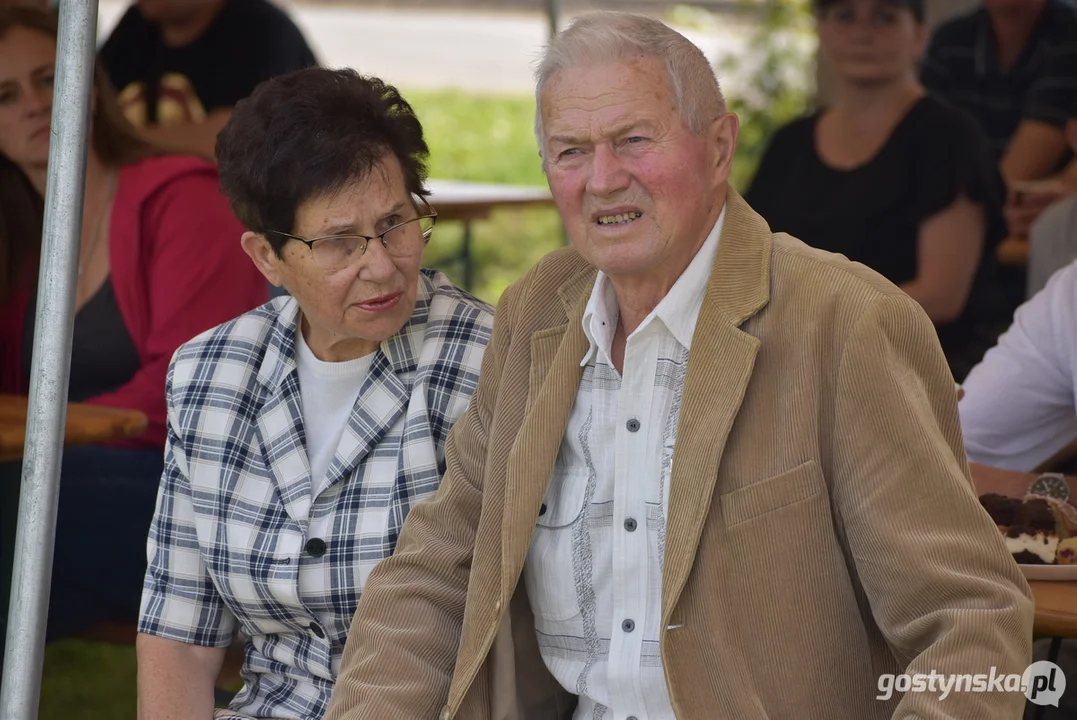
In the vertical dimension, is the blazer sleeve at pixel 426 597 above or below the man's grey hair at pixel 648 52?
below

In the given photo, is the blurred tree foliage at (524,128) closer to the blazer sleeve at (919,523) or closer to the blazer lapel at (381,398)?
the blazer lapel at (381,398)

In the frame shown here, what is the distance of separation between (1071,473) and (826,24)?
2.10 metres

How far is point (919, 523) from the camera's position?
5.28 feet

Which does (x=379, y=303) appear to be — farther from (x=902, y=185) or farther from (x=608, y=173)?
(x=902, y=185)

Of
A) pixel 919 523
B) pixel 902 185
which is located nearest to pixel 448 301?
pixel 919 523

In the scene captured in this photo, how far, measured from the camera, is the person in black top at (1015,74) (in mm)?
5008

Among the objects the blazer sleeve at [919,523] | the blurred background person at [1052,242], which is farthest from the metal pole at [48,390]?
the blurred background person at [1052,242]

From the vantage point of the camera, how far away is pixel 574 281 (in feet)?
6.63

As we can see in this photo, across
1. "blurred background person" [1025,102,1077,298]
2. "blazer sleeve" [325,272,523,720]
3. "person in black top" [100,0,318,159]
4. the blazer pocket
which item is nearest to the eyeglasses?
"blazer sleeve" [325,272,523,720]

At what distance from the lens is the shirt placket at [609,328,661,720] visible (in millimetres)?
1798

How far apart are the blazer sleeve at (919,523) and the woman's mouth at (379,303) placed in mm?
812

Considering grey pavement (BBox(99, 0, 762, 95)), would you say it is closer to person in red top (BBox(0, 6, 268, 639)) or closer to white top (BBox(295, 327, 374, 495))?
person in red top (BBox(0, 6, 268, 639))

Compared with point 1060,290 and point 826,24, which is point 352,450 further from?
point 826,24

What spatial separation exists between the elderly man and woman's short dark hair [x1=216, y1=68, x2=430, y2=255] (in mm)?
341
